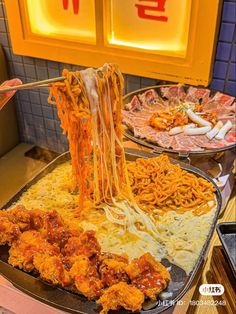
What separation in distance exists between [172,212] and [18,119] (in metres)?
1.94

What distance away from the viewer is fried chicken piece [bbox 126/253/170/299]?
0.99 meters

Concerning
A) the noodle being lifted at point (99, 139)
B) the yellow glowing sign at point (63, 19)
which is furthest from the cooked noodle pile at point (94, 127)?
the yellow glowing sign at point (63, 19)

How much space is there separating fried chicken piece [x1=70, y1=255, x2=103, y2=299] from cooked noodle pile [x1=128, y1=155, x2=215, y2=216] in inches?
15.7

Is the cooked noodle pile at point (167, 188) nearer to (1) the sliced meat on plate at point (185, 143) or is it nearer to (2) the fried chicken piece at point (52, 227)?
(1) the sliced meat on plate at point (185, 143)

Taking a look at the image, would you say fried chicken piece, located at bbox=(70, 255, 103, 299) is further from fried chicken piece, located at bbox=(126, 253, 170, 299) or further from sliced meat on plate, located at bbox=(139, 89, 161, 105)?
sliced meat on plate, located at bbox=(139, 89, 161, 105)

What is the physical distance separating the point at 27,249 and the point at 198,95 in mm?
1245

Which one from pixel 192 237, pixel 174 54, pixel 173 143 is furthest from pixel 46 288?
pixel 174 54

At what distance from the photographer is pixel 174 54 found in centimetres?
208

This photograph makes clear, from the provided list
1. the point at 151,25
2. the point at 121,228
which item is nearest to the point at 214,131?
the point at 121,228

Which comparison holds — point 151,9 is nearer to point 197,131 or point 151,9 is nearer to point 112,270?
point 197,131

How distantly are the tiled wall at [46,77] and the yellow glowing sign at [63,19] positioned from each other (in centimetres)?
21

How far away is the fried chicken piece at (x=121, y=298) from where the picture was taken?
3.07ft

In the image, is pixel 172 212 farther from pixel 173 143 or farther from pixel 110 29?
pixel 110 29

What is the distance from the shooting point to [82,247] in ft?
3.63
